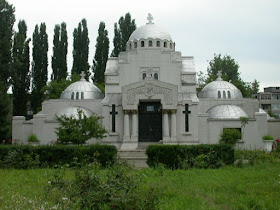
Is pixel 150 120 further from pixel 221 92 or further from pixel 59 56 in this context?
pixel 59 56

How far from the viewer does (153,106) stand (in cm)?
2667

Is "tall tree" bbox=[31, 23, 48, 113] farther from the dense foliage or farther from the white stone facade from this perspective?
the dense foliage

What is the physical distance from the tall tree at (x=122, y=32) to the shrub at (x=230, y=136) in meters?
21.8

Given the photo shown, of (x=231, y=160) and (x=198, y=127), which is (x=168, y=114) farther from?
(x=231, y=160)

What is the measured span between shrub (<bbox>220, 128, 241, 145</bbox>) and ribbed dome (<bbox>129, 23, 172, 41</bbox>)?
10022 mm

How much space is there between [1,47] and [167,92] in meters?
13.6

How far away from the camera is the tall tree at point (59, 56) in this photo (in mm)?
39250

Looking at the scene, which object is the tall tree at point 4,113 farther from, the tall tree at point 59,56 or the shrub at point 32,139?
the tall tree at point 59,56

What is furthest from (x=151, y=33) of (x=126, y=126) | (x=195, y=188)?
(x=195, y=188)

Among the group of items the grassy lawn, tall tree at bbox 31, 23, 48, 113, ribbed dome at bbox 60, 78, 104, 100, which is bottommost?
the grassy lawn

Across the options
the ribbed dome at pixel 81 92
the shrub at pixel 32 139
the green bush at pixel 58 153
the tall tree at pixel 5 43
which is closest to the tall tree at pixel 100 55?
the ribbed dome at pixel 81 92

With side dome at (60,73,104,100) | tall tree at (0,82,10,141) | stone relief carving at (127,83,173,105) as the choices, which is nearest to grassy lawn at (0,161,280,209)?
stone relief carving at (127,83,173,105)

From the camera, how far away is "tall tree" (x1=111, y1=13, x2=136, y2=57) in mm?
42844

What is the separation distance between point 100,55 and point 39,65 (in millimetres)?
7034
